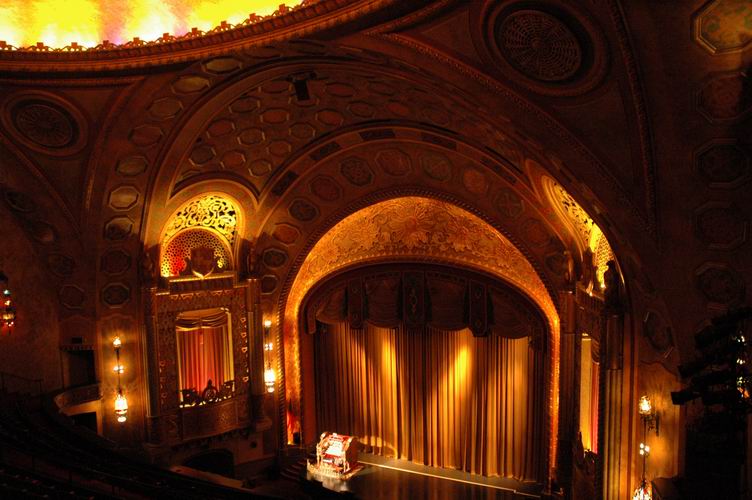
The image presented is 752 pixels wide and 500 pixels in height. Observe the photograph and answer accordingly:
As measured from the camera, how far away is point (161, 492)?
693 centimetres

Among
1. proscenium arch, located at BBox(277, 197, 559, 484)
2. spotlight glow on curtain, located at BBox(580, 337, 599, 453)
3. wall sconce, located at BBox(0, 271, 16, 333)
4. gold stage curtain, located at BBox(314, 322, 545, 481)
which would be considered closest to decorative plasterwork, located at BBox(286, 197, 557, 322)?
proscenium arch, located at BBox(277, 197, 559, 484)

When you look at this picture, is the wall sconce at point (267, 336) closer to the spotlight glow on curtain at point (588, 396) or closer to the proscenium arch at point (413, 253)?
the proscenium arch at point (413, 253)

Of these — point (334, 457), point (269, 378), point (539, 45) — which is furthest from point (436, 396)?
point (539, 45)

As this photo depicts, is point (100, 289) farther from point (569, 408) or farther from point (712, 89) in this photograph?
point (712, 89)

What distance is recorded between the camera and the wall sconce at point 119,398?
44.1 ft

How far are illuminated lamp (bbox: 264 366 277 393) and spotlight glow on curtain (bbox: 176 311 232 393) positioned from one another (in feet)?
2.93

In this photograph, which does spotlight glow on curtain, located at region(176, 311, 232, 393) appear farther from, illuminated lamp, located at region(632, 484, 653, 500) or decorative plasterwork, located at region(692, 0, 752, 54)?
decorative plasterwork, located at region(692, 0, 752, 54)

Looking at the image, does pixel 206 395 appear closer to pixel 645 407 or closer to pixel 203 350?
pixel 203 350

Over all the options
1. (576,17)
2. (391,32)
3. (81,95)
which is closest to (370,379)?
(81,95)

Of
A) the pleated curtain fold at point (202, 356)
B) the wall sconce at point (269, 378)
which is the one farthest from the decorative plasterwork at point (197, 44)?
the wall sconce at point (269, 378)

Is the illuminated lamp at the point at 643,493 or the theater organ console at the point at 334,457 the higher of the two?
the illuminated lamp at the point at 643,493

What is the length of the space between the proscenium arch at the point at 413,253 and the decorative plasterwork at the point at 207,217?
6.82 ft

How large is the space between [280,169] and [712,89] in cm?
962

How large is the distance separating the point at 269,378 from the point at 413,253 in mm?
4704
